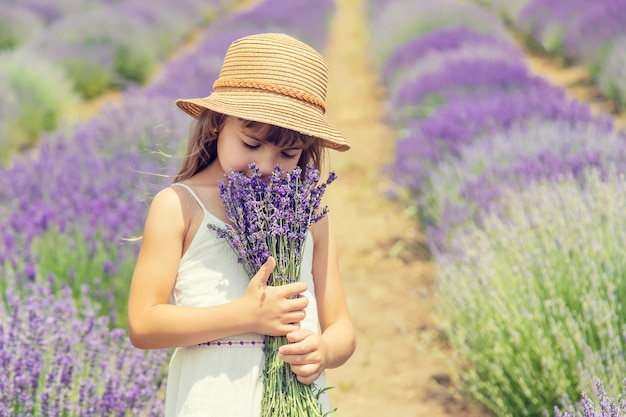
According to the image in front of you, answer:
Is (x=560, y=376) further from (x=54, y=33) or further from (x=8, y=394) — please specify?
(x=54, y=33)

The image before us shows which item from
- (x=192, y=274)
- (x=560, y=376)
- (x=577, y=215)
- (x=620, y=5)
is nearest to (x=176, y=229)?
(x=192, y=274)

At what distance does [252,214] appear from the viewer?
1585 mm

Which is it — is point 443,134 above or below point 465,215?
above

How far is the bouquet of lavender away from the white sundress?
39 millimetres

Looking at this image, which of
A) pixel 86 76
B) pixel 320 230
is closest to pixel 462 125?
pixel 320 230

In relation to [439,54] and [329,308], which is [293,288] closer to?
[329,308]

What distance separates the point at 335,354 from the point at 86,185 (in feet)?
8.24

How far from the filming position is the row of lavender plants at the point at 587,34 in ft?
26.1

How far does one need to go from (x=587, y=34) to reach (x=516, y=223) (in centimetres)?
711

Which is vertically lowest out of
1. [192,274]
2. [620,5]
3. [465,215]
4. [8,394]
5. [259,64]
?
[8,394]

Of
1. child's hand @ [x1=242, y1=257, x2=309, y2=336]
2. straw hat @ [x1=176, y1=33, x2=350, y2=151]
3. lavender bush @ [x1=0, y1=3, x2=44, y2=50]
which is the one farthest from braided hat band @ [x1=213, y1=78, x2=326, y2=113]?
lavender bush @ [x1=0, y1=3, x2=44, y2=50]

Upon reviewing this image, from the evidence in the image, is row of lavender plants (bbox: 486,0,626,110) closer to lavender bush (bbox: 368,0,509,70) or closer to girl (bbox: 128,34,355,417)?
lavender bush (bbox: 368,0,509,70)

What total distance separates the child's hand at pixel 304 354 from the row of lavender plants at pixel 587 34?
6633 millimetres

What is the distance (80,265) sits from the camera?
316 centimetres
